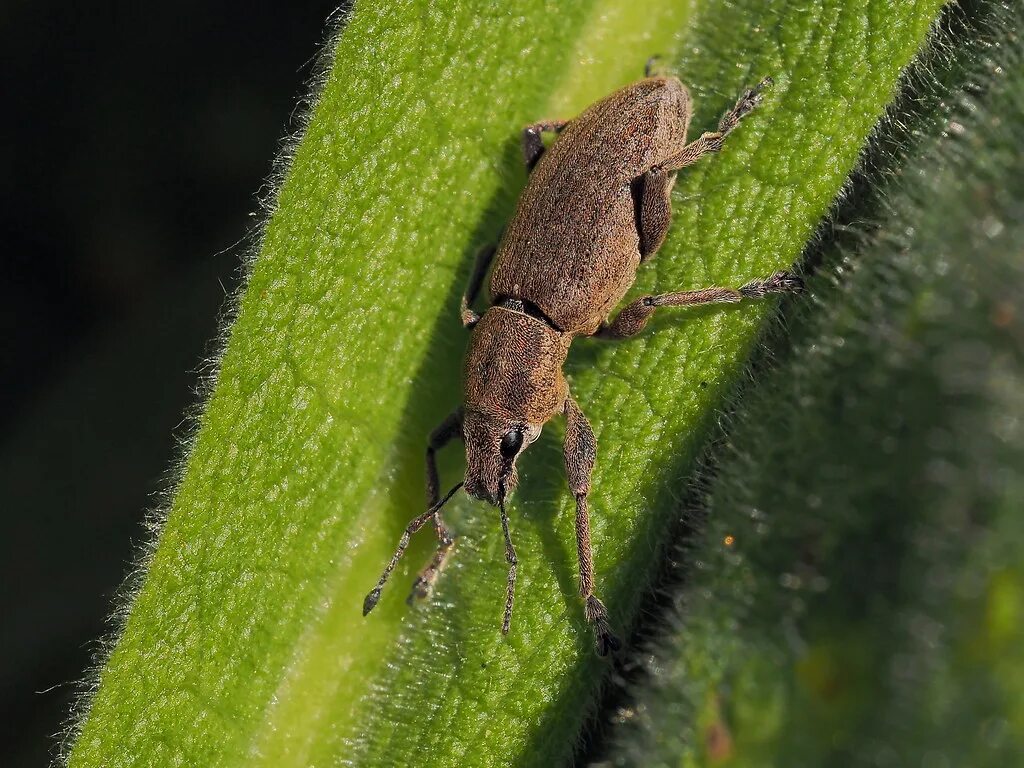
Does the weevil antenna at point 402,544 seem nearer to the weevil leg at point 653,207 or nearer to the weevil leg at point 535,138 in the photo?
the weevil leg at point 653,207

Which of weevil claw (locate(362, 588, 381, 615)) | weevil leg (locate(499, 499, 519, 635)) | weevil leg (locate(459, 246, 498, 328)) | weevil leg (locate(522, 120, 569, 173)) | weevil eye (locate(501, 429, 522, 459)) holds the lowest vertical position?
weevil leg (locate(499, 499, 519, 635))

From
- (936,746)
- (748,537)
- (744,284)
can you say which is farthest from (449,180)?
(936,746)

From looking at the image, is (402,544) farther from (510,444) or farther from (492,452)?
(510,444)

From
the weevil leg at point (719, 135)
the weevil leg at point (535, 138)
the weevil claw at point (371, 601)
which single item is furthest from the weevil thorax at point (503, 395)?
the weevil leg at point (719, 135)

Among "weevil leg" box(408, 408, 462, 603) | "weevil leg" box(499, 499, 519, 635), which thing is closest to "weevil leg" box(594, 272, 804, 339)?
"weevil leg" box(408, 408, 462, 603)

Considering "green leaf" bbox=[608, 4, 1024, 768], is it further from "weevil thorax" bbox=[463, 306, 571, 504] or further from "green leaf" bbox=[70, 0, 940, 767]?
"weevil thorax" bbox=[463, 306, 571, 504]

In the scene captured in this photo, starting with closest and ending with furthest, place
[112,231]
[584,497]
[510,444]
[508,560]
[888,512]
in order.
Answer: [888,512], [584,497], [508,560], [510,444], [112,231]

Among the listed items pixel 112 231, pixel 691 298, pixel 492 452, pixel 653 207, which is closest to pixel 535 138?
pixel 653 207
